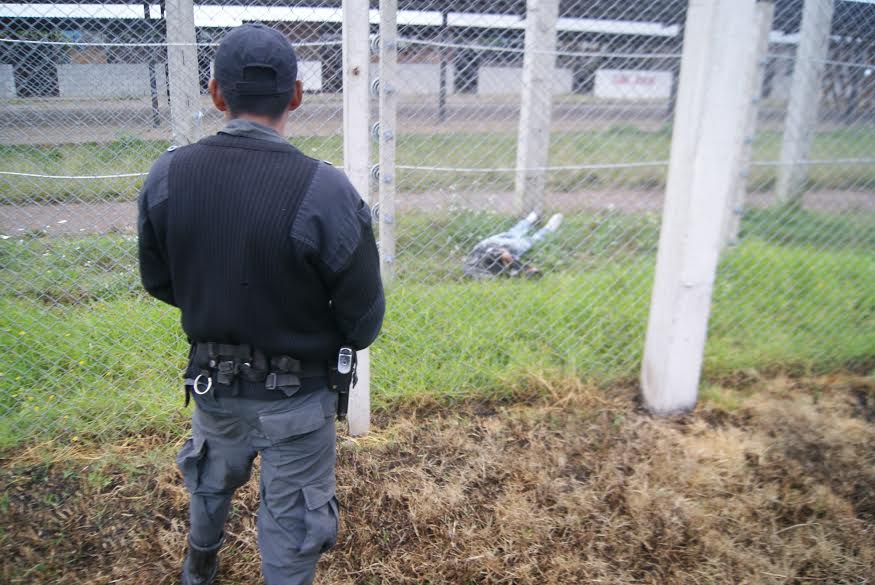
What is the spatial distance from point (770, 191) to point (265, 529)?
7537 mm

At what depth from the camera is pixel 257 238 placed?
5.57 feet

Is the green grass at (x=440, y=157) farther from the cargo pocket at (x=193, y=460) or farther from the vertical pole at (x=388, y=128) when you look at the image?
the cargo pocket at (x=193, y=460)

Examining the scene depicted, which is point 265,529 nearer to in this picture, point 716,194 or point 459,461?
point 459,461

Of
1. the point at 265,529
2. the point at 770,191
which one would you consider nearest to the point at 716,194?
the point at 265,529

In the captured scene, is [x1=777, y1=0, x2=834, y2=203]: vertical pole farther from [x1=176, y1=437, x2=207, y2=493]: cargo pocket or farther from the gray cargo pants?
[x1=176, y1=437, x2=207, y2=493]: cargo pocket

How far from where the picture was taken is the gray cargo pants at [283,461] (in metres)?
1.91

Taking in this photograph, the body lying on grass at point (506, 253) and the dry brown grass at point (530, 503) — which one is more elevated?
the body lying on grass at point (506, 253)

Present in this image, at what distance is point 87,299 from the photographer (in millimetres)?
3207

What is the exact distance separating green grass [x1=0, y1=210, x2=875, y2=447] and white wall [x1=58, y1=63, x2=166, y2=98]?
0.66 meters

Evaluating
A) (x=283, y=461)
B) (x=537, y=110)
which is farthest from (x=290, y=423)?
(x=537, y=110)

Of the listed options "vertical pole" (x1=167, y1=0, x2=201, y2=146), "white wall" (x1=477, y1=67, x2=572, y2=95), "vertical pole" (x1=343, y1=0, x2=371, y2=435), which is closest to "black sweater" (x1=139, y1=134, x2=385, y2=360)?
"vertical pole" (x1=343, y1=0, x2=371, y2=435)

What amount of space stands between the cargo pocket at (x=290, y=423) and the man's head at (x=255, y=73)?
0.82m

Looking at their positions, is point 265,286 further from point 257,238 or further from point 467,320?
point 467,320

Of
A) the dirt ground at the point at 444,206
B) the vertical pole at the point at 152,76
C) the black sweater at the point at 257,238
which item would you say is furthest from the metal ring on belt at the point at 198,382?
the vertical pole at the point at 152,76
